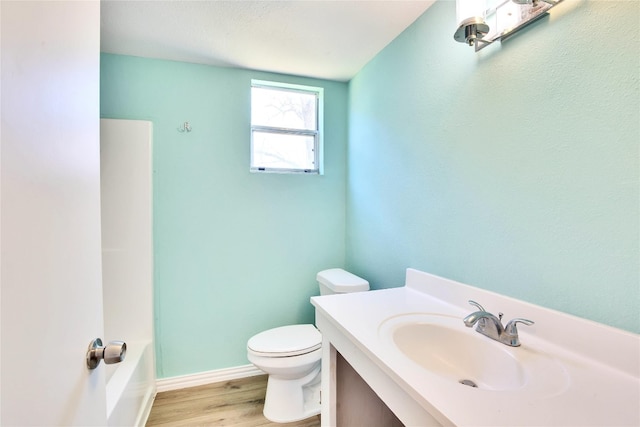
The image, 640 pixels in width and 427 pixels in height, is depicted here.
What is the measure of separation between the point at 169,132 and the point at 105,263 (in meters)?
0.93

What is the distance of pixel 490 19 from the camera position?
109 centimetres

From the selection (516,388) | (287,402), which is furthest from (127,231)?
(516,388)

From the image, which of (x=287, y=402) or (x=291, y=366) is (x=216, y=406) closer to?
(x=287, y=402)

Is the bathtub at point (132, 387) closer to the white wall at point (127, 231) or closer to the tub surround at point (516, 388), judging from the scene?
the white wall at point (127, 231)

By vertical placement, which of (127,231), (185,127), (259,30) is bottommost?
(127,231)

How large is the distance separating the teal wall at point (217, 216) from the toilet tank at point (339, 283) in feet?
0.81

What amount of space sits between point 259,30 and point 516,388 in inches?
74.7

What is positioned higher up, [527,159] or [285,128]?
[285,128]

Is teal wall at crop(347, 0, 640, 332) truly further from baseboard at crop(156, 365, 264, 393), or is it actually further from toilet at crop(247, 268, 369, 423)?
baseboard at crop(156, 365, 264, 393)

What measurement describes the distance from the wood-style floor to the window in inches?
59.4

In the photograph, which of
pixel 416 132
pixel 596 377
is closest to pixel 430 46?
pixel 416 132

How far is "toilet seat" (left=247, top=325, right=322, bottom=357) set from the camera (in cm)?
162

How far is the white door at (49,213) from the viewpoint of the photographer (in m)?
0.45

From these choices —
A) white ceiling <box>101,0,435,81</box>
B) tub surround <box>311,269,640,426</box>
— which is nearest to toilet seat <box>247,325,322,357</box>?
tub surround <box>311,269,640,426</box>
